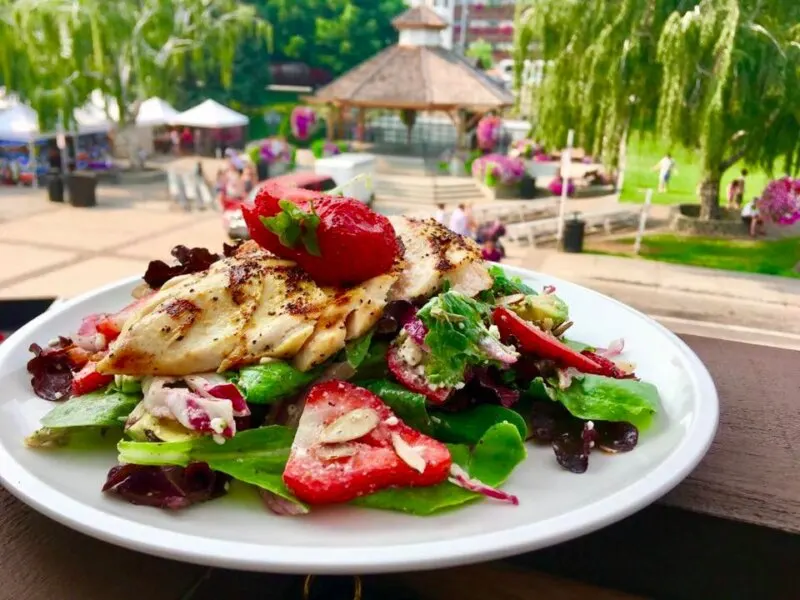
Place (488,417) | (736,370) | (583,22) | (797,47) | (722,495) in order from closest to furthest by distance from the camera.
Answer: (722,495), (488,417), (736,370), (797,47), (583,22)

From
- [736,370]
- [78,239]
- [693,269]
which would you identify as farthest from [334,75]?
[736,370]

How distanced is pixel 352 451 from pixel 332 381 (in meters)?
0.23

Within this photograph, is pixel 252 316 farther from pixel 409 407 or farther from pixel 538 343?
pixel 538 343

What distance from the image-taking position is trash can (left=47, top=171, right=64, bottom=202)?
16.7 metres

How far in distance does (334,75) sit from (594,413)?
3501 cm

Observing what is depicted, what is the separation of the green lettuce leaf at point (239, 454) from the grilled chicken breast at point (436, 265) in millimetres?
619

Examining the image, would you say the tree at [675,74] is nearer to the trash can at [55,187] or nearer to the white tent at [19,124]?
the trash can at [55,187]

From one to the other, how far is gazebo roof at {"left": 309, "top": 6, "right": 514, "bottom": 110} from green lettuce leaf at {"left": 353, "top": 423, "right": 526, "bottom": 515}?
19.1 metres

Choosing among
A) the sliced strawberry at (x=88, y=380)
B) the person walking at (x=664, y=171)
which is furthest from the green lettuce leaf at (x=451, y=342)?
the person walking at (x=664, y=171)

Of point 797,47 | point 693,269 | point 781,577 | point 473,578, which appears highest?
point 797,47

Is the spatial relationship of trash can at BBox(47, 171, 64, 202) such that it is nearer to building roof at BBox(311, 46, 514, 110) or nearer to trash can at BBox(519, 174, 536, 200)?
building roof at BBox(311, 46, 514, 110)

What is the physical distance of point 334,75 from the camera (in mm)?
34656

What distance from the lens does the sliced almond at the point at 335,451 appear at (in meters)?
1.49

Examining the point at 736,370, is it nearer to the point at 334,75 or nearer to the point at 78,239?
the point at 78,239
